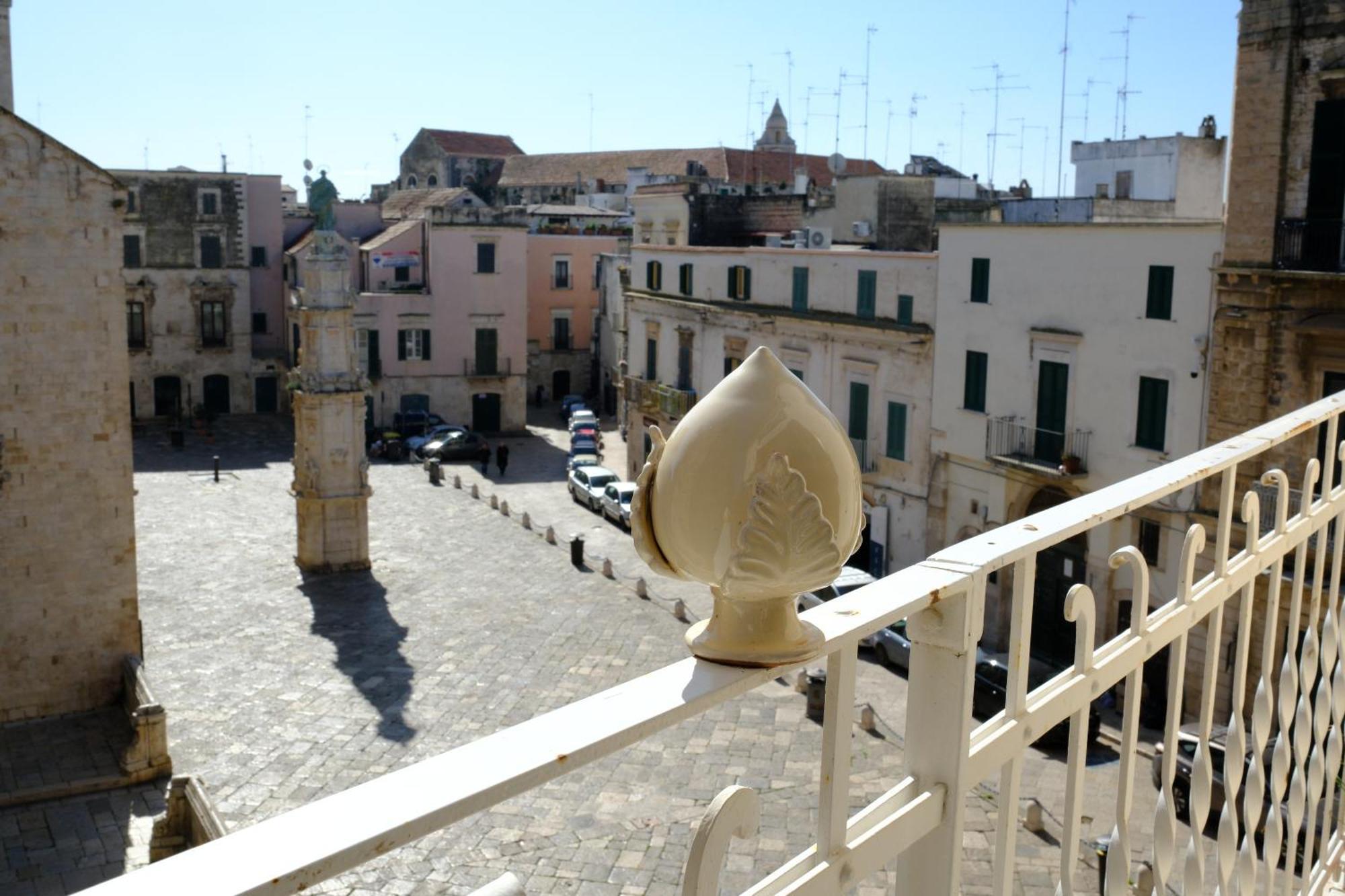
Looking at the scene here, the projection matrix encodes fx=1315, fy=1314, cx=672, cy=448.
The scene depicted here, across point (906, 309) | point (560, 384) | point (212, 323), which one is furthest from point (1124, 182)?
point (212, 323)

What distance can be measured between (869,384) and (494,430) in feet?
71.1

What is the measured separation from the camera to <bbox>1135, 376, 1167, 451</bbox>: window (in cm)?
1962

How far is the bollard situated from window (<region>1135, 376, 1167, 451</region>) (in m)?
7.97

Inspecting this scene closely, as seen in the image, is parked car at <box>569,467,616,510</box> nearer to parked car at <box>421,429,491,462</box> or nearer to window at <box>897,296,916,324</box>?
parked car at <box>421,429,491,462</box>

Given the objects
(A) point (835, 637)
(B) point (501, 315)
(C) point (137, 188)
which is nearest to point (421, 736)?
(A) point (835, 637)

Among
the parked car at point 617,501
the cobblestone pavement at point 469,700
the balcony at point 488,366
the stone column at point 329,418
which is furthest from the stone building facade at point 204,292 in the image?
the stone column at point 329,418

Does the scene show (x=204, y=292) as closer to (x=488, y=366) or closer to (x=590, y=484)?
(x=488, y=366)

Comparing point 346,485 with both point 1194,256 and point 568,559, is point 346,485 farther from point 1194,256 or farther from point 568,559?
point 1194,256

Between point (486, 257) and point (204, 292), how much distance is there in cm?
1021

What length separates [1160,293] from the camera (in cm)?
1948

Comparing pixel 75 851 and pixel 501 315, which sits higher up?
pixel 501 315

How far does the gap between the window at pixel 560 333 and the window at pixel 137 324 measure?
14388mm

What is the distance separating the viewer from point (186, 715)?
1711 centimetres

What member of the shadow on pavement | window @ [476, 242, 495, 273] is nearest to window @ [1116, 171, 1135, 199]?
the shadow on pavement
